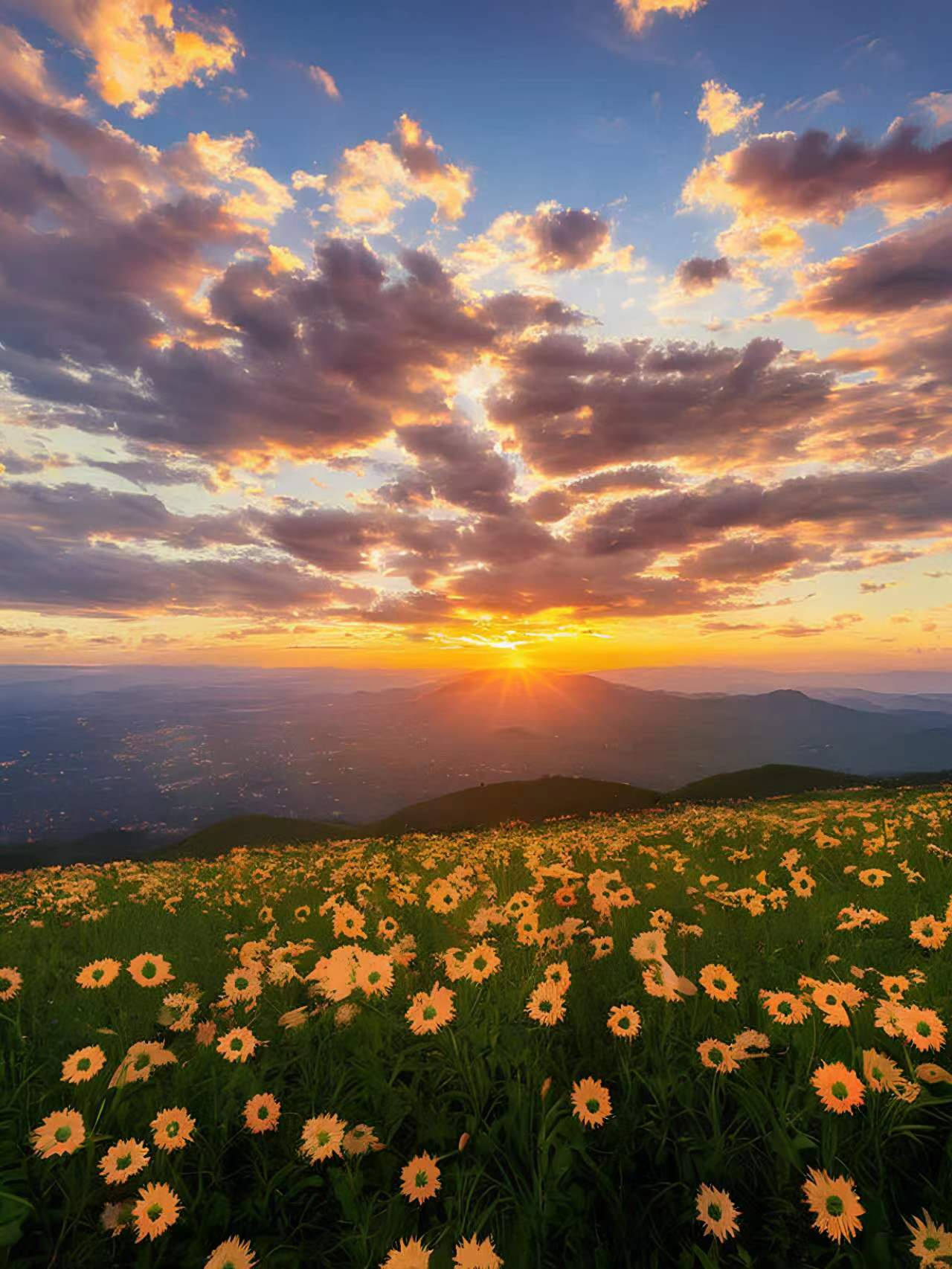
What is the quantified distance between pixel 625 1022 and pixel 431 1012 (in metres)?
1.23

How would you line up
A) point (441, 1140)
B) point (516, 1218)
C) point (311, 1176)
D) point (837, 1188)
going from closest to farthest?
point (837, 1188), point (516, 1218), point (311, 1176), point (441, 1140)

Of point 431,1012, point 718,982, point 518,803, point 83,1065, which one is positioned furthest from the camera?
point 518,803

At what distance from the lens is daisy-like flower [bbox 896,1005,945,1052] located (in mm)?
3162

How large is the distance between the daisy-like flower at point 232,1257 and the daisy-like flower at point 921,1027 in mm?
3416

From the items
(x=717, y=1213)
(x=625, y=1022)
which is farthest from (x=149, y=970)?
(x=717, y=1213)

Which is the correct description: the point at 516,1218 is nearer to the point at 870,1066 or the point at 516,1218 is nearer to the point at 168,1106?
the point at 870,1066

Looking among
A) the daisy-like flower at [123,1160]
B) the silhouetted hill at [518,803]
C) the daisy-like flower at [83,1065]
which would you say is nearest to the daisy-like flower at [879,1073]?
the daisy-like flower at [123,1160]

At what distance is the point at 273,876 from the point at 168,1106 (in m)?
8.34

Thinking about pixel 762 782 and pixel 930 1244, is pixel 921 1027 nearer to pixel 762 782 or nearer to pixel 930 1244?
pixel 930 1244

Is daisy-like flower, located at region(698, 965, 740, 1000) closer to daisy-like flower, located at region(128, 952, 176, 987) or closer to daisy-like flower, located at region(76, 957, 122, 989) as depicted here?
daisy-like flower, located at region(128, 952, 176, 987)

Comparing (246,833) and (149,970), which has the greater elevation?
(149,970)

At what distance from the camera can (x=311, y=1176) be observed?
116 inches

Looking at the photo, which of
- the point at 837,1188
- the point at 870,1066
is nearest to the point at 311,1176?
the point at 837,1188

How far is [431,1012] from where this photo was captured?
3.65m
